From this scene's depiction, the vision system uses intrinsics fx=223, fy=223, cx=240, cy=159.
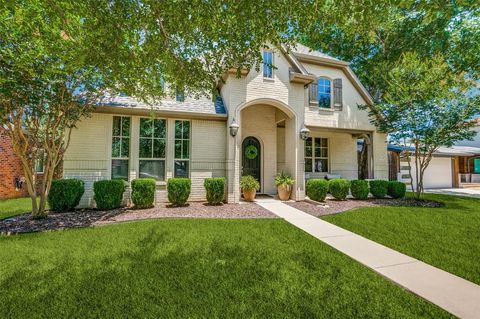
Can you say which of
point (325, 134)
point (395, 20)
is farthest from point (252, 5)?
point (395, 20)

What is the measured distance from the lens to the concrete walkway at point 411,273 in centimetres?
271

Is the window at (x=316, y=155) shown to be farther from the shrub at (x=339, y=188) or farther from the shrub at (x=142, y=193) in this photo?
the shrub at (x=142, y=193)

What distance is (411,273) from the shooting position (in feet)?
11.3

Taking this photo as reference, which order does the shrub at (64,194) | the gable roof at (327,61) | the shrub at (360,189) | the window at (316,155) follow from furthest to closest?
1. the window at (316,155)
2. the gable roof at (327,61)
3. the shrub at (360,189)
4. the shrub at (64,194)

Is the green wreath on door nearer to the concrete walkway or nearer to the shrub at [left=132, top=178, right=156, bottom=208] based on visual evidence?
the shrub at [left=132, top=178, right=156, bottom=208]

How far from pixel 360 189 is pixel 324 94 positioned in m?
5.25

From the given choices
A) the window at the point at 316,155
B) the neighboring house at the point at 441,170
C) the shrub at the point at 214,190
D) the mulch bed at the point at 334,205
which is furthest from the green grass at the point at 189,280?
the neighboring house at the point at 441,170

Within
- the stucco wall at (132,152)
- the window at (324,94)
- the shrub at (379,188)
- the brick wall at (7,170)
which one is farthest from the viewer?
the window at (324,94)

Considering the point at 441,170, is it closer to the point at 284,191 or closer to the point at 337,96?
the point at 337,96

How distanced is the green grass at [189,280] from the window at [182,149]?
468 centimetres

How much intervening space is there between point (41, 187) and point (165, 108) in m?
4.81

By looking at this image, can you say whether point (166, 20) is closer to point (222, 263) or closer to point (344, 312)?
point (222, 263)

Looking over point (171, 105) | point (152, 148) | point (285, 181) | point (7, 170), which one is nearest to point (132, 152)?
point (152, 148)

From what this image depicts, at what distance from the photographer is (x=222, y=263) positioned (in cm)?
373
